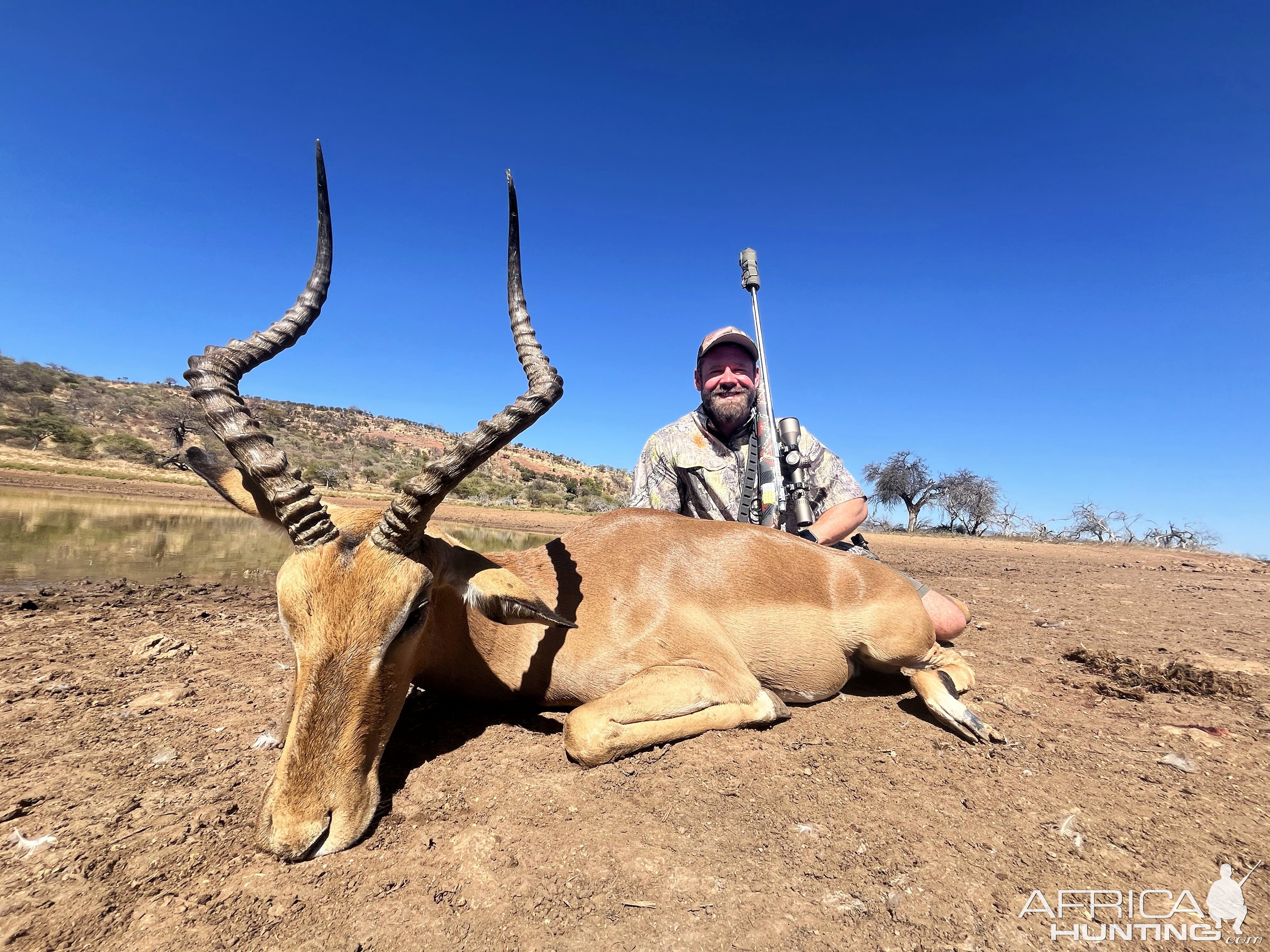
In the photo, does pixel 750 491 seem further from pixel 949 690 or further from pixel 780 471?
pixel 949 690

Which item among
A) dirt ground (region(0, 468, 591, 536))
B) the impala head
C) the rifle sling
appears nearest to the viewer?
the impala head

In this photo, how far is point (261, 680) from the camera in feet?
14.5

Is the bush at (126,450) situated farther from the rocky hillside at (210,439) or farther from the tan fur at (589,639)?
the tan fur at (589,639)

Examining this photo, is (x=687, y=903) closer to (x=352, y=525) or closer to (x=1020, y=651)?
(x=352, y=525)

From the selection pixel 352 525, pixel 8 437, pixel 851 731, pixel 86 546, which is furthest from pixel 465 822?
pixel 8 437

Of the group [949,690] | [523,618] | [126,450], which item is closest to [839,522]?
[949,690]

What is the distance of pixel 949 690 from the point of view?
4.14m

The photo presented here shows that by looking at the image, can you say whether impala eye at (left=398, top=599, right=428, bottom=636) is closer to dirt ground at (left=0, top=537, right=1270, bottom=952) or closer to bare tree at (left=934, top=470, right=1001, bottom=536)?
dirt ground at (left=0, top=537, right=1270, bottom=952)

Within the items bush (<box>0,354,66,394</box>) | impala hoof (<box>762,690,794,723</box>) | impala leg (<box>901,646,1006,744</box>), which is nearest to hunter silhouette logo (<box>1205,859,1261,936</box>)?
impala leg (<box>901,646,1006,744</box>)

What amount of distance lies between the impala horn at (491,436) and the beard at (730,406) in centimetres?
396

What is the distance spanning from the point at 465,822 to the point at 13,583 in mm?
8368

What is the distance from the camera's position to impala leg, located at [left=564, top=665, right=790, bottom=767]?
124 inches

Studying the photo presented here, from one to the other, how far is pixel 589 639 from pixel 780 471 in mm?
3999

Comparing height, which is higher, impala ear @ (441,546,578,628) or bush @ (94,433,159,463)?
bush @ (94,433,159,463)
